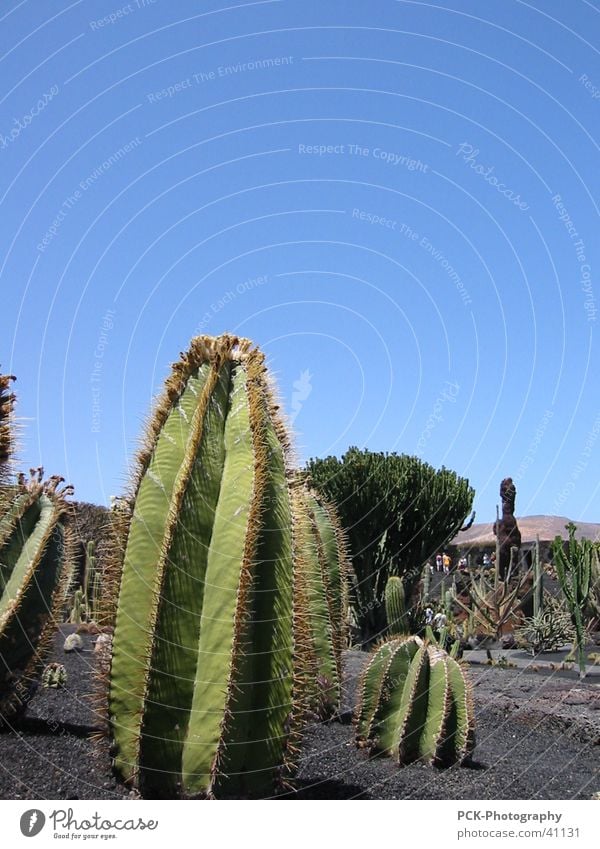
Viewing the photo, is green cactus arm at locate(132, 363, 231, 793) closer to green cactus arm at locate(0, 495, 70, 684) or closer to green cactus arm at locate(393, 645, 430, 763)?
green cactus arm at locate(0, 495, 70, 684)

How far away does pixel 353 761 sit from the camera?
4387 millimetres

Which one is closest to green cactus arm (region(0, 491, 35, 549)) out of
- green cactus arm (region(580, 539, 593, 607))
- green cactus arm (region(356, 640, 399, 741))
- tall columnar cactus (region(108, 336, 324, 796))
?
tall columnar cactus (region(108, 336, 324, 796))

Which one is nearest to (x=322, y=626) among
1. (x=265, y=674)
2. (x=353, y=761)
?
(x=353, y=761)

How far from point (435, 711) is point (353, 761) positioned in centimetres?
57

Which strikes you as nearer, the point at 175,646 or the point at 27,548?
→ the point at 175,646

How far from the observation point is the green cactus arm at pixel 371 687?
4.67 meters

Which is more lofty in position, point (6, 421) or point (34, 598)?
point (6, 421)

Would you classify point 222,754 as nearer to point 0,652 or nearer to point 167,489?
point 167,489

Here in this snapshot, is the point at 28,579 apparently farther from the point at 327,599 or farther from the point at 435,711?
the point at 435,711

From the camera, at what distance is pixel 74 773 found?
3486 millimetres

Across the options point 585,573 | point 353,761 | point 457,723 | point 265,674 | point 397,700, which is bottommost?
point 353,761

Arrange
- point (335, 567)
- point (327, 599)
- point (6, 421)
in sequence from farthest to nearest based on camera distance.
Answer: point (335, 567)
point (327, 599)
point (6, 421)

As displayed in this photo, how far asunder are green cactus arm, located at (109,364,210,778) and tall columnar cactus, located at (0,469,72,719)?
1.18 m
